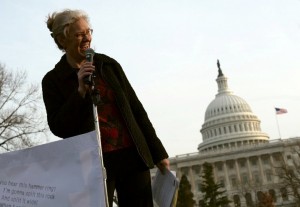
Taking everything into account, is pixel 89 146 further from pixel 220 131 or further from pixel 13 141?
pixel 220 131

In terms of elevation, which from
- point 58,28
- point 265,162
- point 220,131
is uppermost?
point 220,131

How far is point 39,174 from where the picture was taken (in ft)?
9.91

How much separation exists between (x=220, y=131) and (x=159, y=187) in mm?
112204

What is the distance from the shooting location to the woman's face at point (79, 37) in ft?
12.2

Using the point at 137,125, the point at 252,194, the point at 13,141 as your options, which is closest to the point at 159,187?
the point at 137,125

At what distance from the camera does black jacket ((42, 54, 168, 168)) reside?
139 inches

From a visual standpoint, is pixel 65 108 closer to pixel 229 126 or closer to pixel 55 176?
pixel 55 176

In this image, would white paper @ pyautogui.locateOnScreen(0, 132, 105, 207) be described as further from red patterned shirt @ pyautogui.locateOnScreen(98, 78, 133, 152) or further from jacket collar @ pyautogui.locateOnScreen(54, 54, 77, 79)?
jacket collar @ pyautogui.locateOnScreen(54, 54, 77, 79)

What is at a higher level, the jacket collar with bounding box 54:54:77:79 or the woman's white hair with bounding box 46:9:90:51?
the woman's white hair with bounding box 46:9:90:51

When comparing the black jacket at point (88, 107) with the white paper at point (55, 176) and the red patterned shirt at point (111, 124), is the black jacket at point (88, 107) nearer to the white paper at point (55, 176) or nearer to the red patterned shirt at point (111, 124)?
the red patterned shirt at point (111, 124)

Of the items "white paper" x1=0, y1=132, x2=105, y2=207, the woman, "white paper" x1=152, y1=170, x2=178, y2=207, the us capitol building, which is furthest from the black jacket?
the us capitol building

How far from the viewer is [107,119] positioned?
3727 millimetres

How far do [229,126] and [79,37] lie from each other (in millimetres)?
111488

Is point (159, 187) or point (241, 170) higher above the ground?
point (241, 170)
